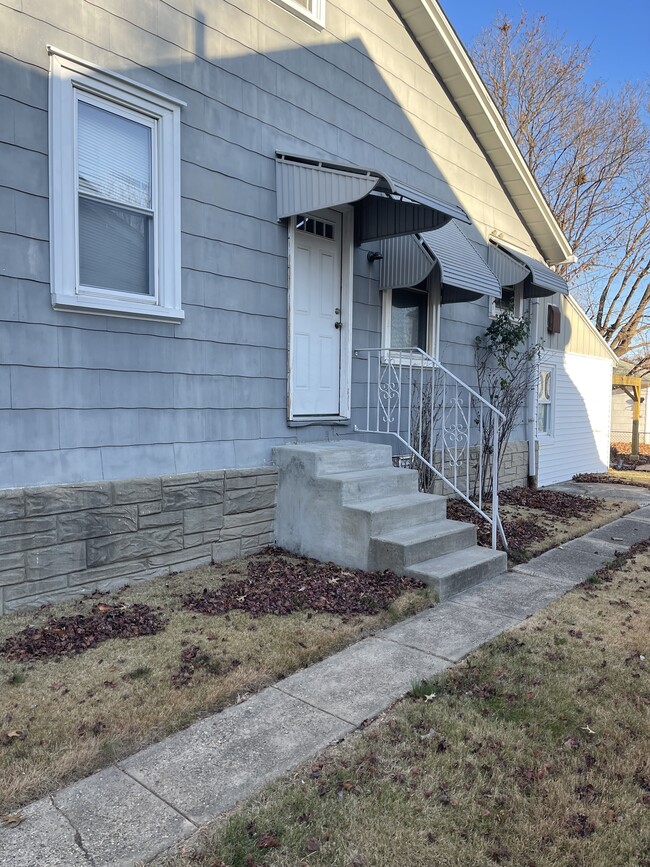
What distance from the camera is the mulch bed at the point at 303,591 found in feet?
13.1

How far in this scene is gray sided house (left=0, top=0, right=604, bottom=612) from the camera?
3828 millimetres

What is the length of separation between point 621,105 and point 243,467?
59.6 feet

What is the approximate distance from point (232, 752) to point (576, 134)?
19.6 metres

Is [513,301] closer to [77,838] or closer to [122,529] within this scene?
[122,529]

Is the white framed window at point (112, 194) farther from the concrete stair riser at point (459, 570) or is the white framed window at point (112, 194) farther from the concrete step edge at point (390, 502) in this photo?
the concrete stair riser at point (459, 570)

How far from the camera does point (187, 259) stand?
4.65 metres

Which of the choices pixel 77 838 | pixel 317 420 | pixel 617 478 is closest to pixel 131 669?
pixel 77 838

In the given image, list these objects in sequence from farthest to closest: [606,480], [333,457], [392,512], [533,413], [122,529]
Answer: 1. [606,480]
2. [533,413]
3. [333,457]
4. [392,512]
5. [122,529]

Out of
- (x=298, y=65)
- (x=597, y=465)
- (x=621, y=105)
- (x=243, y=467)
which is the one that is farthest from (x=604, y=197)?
(x=243, y=467)

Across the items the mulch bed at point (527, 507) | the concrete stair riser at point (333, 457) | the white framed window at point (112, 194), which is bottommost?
the mulch bed at point (527, 507)

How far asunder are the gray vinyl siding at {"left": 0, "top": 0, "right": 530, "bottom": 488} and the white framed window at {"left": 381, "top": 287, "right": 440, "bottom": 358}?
29 centimetres

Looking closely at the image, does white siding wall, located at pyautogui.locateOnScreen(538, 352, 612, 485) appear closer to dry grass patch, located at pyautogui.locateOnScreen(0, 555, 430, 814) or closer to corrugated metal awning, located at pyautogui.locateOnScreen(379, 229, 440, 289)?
corrugated metal awning, located at pyautogui.locateOnScreen(379, 229, 440, 289)

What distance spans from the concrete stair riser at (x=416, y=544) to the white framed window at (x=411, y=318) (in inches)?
97.5

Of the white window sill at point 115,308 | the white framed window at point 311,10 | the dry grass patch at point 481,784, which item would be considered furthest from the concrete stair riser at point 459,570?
the white framed window at point 311,10
